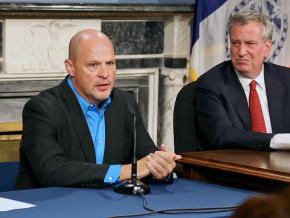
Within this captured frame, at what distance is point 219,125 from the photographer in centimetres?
314

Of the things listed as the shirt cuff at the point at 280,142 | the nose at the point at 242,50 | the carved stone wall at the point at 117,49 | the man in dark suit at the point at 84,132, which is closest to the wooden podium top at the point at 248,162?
the shirt cuff at the point at 280,142

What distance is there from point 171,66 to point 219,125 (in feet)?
5.31

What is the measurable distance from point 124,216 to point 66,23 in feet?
8.07

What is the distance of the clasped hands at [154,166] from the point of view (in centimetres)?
238

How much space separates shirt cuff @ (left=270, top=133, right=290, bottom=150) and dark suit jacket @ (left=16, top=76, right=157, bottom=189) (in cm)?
53

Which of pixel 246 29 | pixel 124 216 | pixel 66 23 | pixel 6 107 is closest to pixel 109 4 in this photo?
pixel 66 23

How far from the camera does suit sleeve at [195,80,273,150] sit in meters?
2.97

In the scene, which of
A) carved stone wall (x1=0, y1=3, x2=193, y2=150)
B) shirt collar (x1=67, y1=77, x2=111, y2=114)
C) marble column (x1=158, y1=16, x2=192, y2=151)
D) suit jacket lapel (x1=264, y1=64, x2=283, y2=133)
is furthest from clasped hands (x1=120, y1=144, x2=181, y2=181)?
marble column (x1=158, y1=16, x2=192, y2=151)

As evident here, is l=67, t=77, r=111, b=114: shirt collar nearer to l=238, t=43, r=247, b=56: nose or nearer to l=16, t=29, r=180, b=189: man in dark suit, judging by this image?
l=16, t=29, r=180, b=189: man in dark suit

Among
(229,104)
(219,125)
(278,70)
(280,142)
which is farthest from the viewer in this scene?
(278,70)

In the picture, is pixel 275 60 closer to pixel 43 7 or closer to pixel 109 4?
pixel 109 4

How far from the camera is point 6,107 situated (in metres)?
4.10

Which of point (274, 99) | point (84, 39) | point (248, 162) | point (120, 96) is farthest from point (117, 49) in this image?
point (248, 162)

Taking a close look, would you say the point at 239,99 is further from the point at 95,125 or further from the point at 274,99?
the point at 95,125
